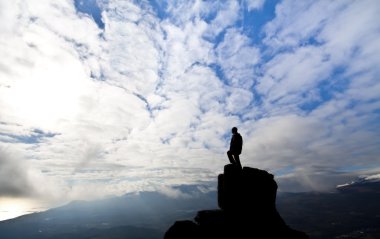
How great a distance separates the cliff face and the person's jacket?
8.15 feet

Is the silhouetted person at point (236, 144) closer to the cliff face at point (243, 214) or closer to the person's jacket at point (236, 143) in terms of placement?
the person's jacket at point (236, 143)

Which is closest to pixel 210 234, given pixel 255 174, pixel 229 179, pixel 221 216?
pixel 221 216

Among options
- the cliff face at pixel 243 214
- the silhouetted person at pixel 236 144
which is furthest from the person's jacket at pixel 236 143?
the cliff face at pixel 243 214

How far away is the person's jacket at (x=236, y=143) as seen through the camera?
39.2m

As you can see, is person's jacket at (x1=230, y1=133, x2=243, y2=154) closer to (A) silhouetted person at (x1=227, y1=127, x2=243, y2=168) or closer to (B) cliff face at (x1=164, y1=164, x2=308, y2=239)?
(A) silhouetted person at (x1=227, y1=127, x2=243, y2=168)

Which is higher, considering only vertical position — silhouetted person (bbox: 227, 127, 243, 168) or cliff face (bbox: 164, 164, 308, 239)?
silhouetted person (bbox: 227, 127, 243, 168)

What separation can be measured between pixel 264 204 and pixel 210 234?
904 cm

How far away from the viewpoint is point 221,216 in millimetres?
40188

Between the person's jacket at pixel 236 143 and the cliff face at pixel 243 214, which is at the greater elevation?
the person's jacket at pixel 236 143

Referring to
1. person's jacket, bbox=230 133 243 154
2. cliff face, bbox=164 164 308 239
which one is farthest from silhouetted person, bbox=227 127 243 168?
cliff face, bbox=164 164 308 239

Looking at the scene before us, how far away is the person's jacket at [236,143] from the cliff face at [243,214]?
248 cm

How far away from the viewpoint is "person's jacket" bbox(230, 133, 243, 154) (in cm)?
3925

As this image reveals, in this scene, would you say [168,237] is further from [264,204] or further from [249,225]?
[264,204]

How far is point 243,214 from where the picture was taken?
38125 mm
